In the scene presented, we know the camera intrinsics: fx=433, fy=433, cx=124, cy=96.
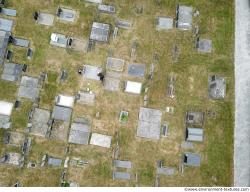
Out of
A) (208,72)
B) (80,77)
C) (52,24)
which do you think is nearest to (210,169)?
(208,72)

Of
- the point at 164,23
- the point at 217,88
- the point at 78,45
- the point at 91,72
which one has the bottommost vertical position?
the point at 217,88

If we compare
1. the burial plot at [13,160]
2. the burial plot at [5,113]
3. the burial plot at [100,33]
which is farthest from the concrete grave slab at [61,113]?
the burial plot at [100,33]

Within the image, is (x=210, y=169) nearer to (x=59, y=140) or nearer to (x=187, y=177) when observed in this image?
(x=187, y=177)

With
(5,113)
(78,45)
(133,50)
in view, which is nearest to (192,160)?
(133,50)

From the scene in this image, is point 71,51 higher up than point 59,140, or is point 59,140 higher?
point 71,51

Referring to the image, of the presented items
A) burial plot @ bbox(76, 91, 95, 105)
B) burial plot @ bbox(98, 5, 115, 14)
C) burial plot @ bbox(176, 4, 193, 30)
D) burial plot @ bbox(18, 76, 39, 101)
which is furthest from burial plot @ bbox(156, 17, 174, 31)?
burial plot @ bbox(18, 76, 39, 101)

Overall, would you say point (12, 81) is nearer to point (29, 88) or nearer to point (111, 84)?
point (29, 88)

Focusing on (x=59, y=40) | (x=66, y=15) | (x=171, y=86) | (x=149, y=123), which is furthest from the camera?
(x=66, y=15)
